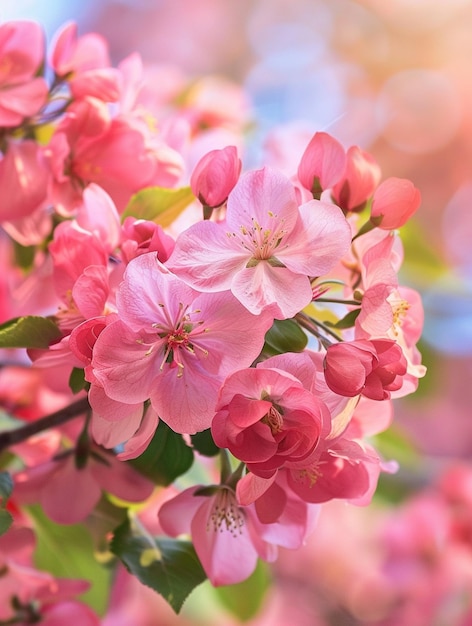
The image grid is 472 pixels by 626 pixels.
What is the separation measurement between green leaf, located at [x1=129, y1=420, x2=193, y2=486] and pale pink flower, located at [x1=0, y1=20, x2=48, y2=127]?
0.75 ft

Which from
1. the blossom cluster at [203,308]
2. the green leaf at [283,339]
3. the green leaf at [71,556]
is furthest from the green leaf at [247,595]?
the green leaf at [283,339]

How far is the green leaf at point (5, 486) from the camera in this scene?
0.46m

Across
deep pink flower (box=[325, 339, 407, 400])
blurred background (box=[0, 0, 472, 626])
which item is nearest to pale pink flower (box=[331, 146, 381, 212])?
deep pink flower (box=[325, 339, 407, 400])

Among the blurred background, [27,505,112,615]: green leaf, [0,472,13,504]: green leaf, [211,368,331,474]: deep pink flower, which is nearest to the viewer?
[211,368,331,474]: deep pink flower

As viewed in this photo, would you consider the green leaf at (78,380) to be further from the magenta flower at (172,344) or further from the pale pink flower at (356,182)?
the pale pink flower at (356,182)

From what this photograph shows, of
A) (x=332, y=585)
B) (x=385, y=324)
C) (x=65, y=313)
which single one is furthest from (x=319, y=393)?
(x=332, y=585)

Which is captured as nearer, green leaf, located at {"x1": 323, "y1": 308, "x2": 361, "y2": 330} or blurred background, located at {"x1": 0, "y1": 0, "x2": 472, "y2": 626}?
green leaf, located at {"x1": 323, "y1": 308, "x2": 361, "y2": 330}

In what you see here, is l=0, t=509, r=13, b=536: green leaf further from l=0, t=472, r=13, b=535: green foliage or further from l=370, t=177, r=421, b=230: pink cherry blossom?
l=370, t=177, r=421, b=230: pink cherry blossom

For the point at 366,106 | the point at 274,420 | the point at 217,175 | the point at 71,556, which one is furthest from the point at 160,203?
the point at 366,106

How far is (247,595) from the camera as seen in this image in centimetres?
70

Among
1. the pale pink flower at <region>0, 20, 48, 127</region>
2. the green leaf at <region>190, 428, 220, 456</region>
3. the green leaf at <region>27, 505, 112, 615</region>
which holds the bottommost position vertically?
the green leaf at <region>27, 505, 112, 615</region>

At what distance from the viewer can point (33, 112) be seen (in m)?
0.52

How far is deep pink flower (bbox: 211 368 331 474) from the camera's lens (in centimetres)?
36

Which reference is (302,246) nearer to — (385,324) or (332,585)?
(385,324)
